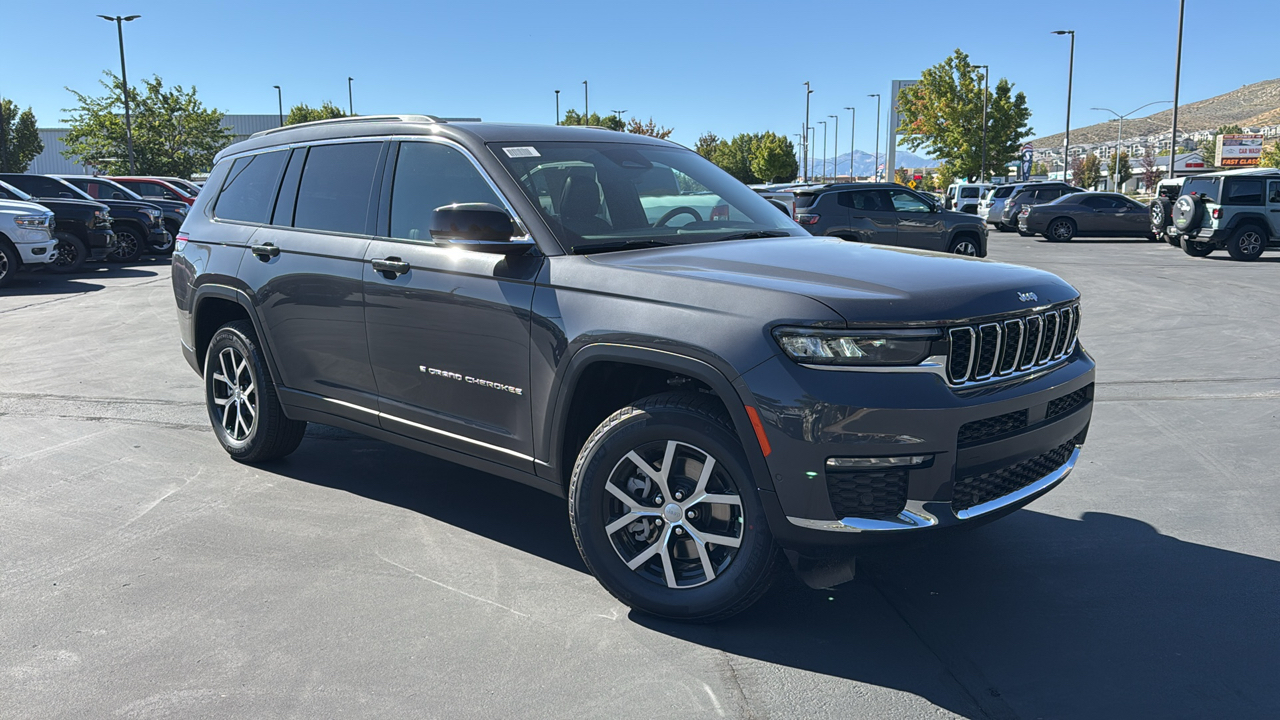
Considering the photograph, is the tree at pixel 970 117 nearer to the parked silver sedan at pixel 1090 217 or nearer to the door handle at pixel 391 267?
the parked silver sedan at pixel 1090 217

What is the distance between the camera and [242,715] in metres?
2.98

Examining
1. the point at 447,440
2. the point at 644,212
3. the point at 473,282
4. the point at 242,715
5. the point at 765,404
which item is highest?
the point at 644,212

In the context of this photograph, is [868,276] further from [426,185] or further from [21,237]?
[21,237]

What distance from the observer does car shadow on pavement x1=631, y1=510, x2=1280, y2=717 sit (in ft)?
10.1

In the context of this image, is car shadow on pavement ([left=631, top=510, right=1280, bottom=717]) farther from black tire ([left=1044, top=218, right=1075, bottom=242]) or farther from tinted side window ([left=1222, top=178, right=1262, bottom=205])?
black tire ([left=1044, top=218, right=1075, bottom=242])

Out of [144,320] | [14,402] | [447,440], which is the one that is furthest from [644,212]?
[144,320]

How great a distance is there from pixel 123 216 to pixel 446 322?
18922mm

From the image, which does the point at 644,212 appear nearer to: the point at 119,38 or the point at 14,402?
the point at 14,402

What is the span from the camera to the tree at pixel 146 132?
160 feet

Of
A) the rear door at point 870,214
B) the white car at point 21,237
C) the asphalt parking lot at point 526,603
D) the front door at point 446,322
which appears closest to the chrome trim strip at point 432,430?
the front door at point 446,322

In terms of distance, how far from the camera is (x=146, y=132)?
49.5 m

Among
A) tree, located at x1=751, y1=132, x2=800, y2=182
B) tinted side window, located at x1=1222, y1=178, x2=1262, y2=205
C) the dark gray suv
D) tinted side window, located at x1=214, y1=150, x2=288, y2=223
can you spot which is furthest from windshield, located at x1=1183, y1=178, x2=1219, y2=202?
tree, located at x1=751, y1=132, x2=800, y2=182

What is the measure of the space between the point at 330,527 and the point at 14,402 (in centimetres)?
416

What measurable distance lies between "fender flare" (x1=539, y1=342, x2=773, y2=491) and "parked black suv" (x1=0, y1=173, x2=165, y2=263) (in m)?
18.8
